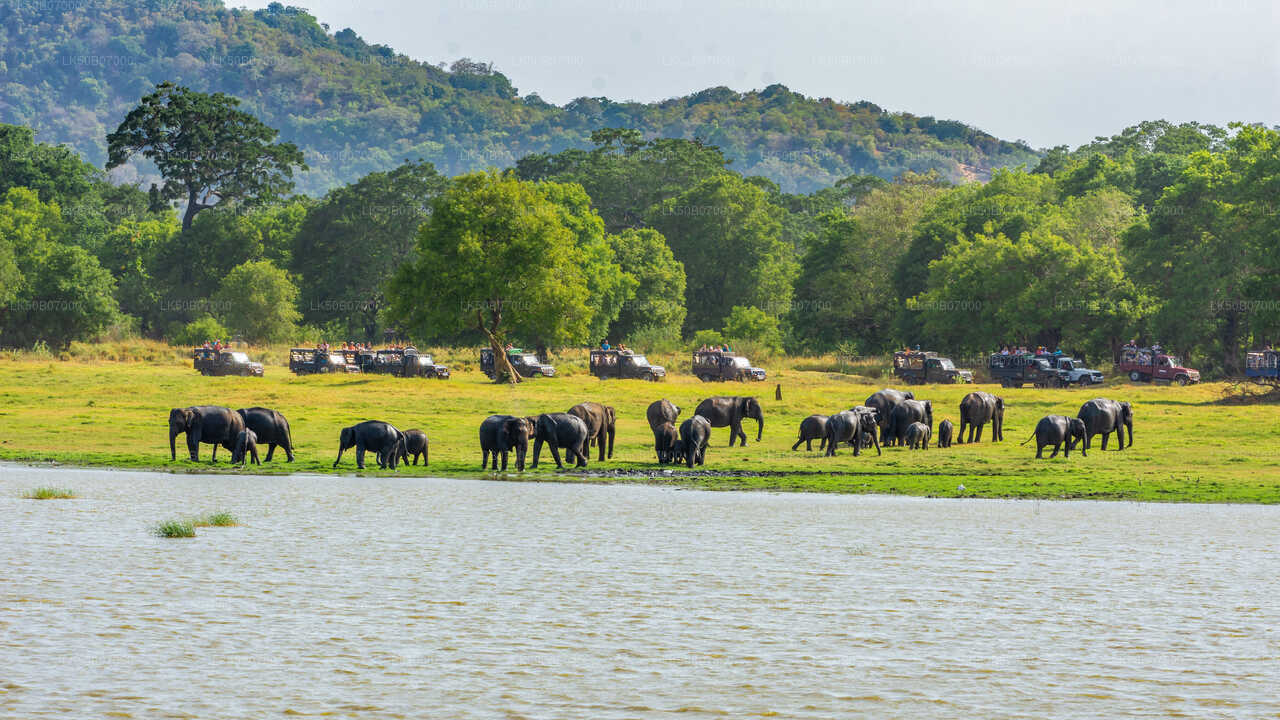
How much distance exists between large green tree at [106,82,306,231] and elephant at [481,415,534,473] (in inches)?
3858

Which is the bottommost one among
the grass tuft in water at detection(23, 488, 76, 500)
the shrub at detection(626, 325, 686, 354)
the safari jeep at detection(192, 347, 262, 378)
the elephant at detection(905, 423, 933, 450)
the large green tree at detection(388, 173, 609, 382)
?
the grass tuft in water at detection(23, 488, 76, 500)

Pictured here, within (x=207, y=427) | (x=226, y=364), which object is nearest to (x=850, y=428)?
(x=207, y=427)

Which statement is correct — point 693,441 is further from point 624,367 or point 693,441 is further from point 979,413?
point 624,367

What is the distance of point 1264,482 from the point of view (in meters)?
33.1

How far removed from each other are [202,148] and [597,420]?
10468 cm

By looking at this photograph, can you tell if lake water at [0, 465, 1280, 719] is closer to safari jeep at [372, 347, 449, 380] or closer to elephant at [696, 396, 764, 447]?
elephant at [696, 396, 764, 447]

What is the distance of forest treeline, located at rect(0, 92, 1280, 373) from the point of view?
74.1m

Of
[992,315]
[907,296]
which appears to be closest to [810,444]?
[992,315]

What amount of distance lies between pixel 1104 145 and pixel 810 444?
5225 inches

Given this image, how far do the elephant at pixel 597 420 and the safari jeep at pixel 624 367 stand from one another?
1373 inches

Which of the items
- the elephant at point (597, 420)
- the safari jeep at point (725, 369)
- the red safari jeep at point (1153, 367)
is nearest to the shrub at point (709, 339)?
the safari jeep at point (725, 369)

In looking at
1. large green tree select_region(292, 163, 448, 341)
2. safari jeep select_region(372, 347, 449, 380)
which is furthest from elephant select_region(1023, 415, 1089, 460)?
large green tree select_region(292, 163, 448, 341)

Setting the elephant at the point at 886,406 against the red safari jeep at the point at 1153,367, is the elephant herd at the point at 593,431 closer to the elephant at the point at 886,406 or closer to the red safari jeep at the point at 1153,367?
the elephant at the point at 886,406

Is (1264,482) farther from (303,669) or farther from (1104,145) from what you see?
(1104,145)
